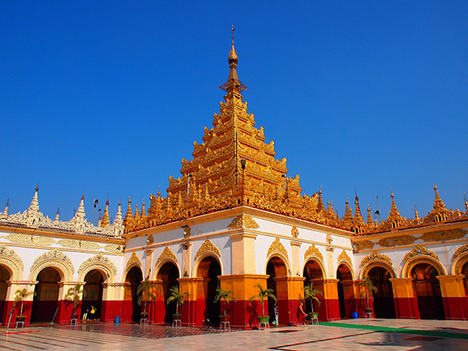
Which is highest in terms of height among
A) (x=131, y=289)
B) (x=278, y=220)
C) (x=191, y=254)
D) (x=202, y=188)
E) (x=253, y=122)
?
(x=253, y=122)

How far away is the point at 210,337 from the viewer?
43.1ft

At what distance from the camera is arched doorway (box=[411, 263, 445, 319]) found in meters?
22.8

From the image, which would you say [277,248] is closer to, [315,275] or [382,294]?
[315,275]

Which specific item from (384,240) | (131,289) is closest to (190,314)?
(131,289)

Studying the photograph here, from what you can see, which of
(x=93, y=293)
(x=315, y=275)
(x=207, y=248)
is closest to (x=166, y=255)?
(x=207, y=248)

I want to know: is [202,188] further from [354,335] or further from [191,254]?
[354,335]

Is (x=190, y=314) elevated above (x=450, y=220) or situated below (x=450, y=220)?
below

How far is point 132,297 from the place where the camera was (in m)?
23.0

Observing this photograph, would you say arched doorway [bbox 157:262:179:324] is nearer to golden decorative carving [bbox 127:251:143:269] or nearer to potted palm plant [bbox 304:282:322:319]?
golden decorative carving [bbox 127:251:143:269]

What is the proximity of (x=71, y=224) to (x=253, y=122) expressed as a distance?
13.4m

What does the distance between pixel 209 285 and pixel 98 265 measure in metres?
7.09

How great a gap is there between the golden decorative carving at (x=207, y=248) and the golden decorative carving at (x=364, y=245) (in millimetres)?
10098

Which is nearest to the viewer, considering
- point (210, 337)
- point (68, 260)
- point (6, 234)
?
point (210, 337)

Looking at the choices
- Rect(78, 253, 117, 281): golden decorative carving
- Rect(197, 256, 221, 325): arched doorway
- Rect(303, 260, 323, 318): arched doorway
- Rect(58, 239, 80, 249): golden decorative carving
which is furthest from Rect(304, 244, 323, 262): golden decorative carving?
Rect(58, 239, 80, 249): golden decorative carving
